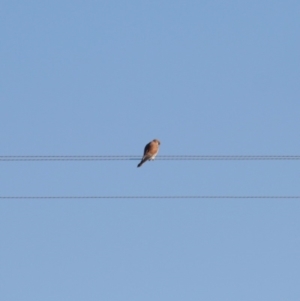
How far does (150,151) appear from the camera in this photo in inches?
1180

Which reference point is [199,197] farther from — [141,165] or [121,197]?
[141,165]

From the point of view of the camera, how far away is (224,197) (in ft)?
75.7

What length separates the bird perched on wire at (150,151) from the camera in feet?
97.0

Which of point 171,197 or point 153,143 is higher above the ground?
point 153,143

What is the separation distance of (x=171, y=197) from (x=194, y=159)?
2.59ft

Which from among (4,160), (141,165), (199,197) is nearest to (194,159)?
(199,197)

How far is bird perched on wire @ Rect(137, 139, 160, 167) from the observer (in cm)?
2956

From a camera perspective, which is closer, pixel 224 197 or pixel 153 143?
pixel 224 197

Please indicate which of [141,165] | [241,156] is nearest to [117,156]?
[241,156]

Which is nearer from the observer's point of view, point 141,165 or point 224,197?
point 224,197

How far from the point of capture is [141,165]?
29.6m

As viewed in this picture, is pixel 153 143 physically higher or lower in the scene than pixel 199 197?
higher

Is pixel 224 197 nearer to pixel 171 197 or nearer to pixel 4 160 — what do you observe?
pixel 171 197

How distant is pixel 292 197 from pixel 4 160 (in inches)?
199
